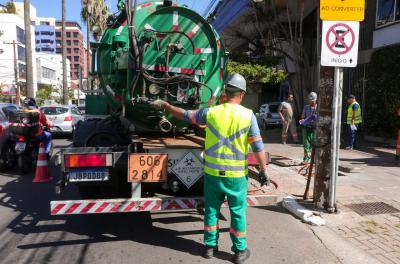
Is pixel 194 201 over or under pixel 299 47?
under

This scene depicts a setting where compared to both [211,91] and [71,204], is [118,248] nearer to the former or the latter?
[71,204]

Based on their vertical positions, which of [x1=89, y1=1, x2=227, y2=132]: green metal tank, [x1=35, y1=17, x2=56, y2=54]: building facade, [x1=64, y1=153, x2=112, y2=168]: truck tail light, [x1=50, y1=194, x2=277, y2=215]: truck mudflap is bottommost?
[x1=50, y1=194, x2=277, y2=215]: truck mudflap

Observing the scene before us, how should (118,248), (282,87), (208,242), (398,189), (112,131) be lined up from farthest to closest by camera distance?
(282,87) → (398,189) → (112,131) → (118,248) → (208,242)

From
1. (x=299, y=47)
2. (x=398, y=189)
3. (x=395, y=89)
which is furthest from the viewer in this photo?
(x=299, y=47)

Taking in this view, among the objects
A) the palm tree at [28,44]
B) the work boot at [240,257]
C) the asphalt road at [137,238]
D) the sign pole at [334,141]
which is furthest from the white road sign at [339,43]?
the palm tree at [28,44]

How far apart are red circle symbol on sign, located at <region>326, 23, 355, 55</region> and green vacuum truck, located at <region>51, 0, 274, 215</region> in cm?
150

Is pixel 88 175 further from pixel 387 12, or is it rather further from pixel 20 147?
pixel 387 12

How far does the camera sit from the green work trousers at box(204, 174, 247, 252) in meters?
4.14

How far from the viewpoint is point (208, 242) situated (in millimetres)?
4262

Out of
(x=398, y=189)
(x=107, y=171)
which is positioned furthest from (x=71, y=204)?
(x=398, y=189)

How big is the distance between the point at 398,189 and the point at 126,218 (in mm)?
5017

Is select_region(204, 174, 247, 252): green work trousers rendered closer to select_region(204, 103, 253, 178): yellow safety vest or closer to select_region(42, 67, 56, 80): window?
select_region(204, 103, 253, 178): yellow safety vest

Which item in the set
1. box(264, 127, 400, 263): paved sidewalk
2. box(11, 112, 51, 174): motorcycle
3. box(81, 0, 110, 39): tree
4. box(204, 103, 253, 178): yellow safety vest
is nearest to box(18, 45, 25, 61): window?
box(81, 0, 110, 39): tree

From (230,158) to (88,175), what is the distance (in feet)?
5.65
